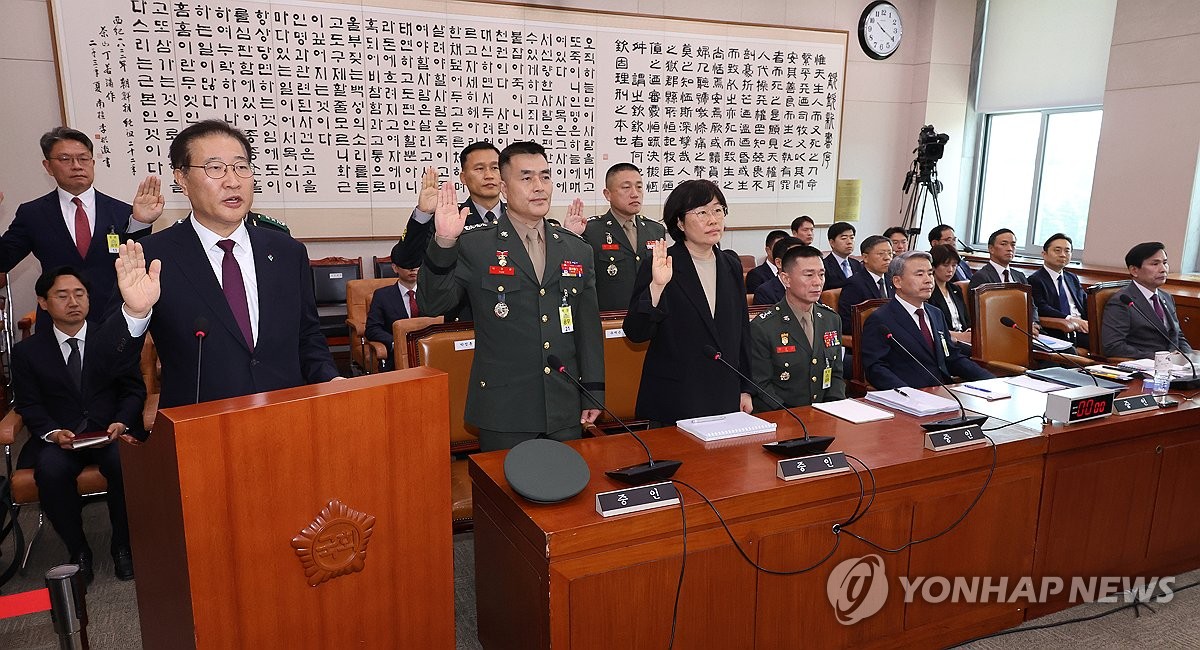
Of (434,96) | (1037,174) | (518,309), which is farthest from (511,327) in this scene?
(1037,174)

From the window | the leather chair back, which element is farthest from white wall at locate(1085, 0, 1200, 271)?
the leather chair back

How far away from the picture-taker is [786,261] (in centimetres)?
290

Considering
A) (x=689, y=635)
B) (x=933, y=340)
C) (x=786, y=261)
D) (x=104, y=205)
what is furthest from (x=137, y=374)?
(x=933, y=340)

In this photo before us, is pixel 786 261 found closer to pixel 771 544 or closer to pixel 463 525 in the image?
pixel 771 544

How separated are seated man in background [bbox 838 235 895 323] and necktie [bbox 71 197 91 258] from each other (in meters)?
4.39

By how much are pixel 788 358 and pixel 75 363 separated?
9.32 ft

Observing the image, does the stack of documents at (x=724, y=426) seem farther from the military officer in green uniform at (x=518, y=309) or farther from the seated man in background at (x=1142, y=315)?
the seated man in background at (x=1142, y=315)

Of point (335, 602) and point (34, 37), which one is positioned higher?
point (34, 37)

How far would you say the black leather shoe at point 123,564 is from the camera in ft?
8.60

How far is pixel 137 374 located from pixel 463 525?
161 cm

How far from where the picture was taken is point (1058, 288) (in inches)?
203

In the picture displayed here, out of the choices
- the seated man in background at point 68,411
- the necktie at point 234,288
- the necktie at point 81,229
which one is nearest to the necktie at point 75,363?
the seated man in background at point 68,411

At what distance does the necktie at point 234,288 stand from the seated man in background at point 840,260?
14.7 ft

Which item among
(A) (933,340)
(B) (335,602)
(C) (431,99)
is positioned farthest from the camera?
(C) (431,99)
